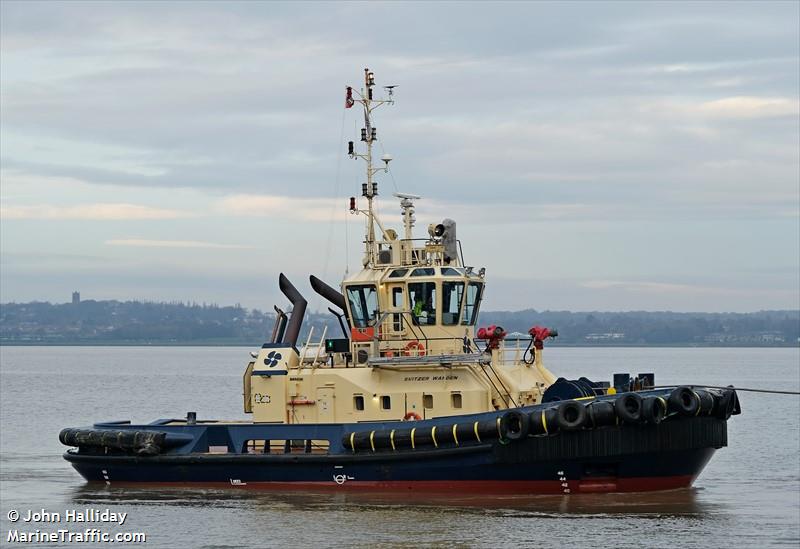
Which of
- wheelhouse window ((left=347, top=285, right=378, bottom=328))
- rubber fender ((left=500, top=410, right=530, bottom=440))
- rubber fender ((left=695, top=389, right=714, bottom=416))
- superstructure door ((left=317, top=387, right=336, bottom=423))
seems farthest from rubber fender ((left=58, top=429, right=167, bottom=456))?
rubber fender ((left=695, top=389, right=714, bottom=416))

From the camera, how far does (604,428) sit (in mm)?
22344

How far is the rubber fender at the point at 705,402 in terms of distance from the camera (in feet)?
73.4

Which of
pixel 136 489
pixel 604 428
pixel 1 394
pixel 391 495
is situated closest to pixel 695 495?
pixel 604 428

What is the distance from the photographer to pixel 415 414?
2423cm

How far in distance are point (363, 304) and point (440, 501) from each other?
14.1 ft

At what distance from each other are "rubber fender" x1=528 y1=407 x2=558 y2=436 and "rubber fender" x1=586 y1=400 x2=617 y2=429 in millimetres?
558

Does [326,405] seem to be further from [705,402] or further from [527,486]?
[705,402]

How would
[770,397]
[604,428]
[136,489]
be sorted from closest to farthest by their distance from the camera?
[604,428] → [136,489] → [770,397]

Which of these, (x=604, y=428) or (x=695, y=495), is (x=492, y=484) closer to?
(x=604, y=428)

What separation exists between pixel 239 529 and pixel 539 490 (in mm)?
5291

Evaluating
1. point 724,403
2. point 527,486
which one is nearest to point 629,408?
point 724,403

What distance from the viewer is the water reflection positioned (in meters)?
22.4

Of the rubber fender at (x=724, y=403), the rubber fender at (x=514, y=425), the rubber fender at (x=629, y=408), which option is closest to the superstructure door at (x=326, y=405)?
the rubber fender at (x=514, y=425)

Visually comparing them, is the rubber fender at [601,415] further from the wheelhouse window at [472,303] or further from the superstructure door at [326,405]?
the superstructure door at [326,405]
